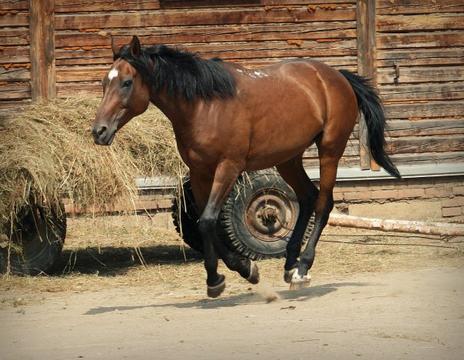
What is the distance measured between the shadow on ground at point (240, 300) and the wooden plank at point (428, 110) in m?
4.77

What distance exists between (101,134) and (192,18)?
529cm

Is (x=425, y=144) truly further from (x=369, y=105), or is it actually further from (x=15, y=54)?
(x=15, y=54)

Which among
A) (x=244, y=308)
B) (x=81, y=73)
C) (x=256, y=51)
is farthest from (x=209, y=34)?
(x=244, y=308)

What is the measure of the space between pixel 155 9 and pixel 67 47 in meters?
1.18

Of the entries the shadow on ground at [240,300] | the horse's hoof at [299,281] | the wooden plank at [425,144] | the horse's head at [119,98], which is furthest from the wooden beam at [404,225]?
the horse's head at [119,98]

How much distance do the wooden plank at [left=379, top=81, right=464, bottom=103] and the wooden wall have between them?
0.5 inches

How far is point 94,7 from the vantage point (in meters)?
11.8

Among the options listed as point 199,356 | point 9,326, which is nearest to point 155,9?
point 9,326

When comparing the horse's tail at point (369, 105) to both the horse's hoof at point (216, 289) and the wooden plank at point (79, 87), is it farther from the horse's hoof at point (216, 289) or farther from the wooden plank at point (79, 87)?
the wooden plank at point (79, 87)

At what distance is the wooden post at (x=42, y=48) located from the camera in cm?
1173

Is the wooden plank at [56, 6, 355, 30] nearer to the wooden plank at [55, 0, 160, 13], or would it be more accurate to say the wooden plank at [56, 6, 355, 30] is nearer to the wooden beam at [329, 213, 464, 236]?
the wooden plank at [55, 0, 160, 13]

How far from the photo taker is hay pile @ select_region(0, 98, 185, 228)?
324 inches

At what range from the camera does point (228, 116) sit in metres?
7.30

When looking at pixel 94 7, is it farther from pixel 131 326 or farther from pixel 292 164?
pixel 131 326
